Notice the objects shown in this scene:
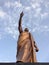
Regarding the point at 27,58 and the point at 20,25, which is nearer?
the point at 27,58

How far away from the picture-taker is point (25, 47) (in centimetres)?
921

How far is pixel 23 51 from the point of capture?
29.7ft

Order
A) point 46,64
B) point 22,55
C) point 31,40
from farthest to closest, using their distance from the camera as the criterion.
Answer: point 31,40 → point 22,55 → point 46,64

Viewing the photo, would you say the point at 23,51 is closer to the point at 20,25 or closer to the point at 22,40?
the point at 22,40

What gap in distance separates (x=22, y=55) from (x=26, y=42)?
2.27 feet

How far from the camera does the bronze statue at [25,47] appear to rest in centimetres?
894

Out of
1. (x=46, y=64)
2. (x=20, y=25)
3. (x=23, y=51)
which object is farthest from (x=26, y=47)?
(x=46, y=64)

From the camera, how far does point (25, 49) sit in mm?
9156

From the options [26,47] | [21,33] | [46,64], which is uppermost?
[21,33]

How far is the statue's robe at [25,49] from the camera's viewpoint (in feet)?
29.3

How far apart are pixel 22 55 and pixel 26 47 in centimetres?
44

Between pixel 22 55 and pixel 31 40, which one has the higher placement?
pixel 31 40

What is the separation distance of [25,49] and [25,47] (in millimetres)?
95

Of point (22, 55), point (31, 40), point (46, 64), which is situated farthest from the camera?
point (31, 40)
